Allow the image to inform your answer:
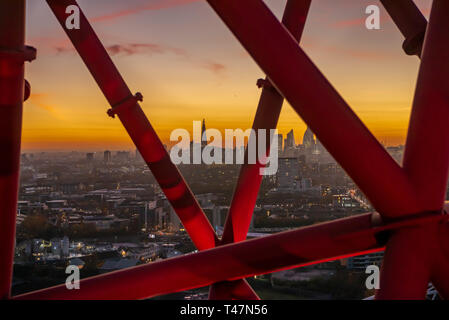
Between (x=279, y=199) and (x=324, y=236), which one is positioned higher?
(x=279, y=199)

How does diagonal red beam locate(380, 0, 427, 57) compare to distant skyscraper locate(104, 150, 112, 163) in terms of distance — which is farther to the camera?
distant skyscraper locate(104, 150, 112, 163)

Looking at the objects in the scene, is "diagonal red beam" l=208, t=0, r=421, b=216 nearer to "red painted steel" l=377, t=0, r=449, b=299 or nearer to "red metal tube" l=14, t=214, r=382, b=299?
"red painted steel" l=377, t=0, r=449, b=299

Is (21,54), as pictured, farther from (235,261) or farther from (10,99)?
(235,261)

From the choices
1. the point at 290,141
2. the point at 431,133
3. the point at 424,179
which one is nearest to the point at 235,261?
the point at 424,179

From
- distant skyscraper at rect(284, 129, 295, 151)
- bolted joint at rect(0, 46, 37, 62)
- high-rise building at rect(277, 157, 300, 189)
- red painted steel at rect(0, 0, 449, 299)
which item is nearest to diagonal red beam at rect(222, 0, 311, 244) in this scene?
red painted steel at rect(0, 0, 449, 299)
